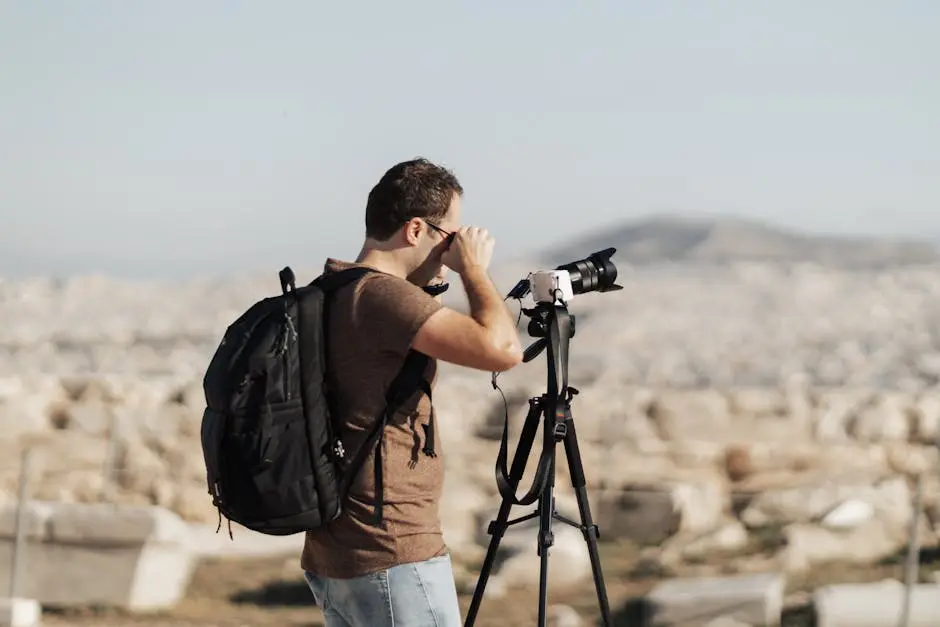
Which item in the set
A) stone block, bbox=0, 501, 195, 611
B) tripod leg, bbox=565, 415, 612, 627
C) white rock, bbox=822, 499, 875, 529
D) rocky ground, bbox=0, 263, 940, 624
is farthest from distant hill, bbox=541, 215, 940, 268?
tripod leg, bbox=565, 415, 612, 627

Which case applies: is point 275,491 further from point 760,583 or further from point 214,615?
point 214,615

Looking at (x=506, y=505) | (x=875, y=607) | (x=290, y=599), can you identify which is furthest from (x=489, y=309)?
(x=290, y=599)

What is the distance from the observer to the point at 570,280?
298 centimetres

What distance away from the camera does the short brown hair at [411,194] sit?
2648 millimetres

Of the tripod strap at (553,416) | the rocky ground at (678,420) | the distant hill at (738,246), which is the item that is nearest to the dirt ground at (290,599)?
the rocky ground at (678,420)

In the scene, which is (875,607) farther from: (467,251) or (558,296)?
(467,251)

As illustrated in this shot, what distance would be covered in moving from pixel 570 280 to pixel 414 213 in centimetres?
46

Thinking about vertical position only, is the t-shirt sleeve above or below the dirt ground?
above

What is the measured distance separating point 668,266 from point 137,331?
1107 cm

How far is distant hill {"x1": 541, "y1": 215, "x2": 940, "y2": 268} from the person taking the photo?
31.6m

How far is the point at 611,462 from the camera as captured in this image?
40.0 feet

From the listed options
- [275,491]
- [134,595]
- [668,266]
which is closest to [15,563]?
[134,595]

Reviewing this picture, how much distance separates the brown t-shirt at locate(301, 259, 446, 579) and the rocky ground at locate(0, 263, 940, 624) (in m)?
5.21

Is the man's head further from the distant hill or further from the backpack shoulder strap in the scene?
the distant hill
